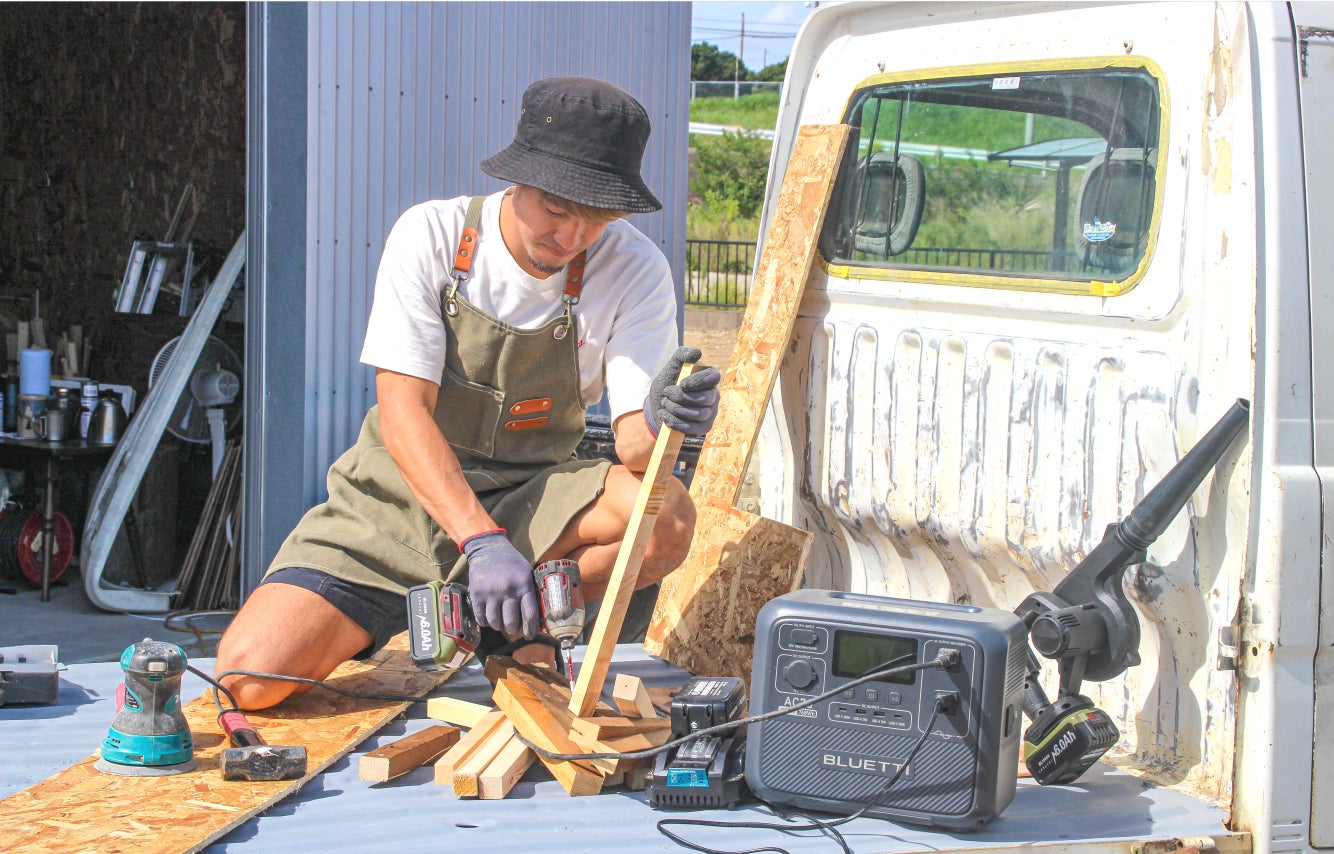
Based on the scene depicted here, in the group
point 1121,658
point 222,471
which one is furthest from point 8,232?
point 1121,658

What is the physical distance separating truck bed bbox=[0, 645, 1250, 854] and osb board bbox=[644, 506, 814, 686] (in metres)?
0.77

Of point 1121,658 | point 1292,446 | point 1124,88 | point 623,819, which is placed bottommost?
point 623,819

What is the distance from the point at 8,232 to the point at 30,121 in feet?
2.39

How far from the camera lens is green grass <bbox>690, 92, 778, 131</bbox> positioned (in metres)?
35.2

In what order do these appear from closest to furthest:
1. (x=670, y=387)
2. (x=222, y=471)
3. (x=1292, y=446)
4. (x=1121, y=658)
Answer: (x=1292, y=446), (x=1121, y=658), (x=670, y=387), (x=222, y=471)

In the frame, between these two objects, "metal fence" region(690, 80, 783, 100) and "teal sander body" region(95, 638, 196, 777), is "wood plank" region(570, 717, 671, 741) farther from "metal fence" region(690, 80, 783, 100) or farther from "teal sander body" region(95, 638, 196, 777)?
"metal fence" region(690, 80, 783, 100)

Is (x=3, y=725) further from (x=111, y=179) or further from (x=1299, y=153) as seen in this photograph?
(x=111, y=179)

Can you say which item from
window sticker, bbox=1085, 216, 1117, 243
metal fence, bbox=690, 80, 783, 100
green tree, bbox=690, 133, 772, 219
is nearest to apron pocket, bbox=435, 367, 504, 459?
window sticker, bbox=1085, 216, 1117, 243

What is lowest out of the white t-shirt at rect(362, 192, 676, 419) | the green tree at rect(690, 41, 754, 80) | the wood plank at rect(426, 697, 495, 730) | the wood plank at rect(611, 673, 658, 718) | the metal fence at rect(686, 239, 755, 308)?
the wood plank at rect(426, 697, 495, 730)

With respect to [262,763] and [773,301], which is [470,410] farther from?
[262,763]

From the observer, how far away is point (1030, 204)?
2.57 metres

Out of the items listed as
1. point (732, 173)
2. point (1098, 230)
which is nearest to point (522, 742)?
point (1098, 230)

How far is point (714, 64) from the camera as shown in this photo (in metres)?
48.5

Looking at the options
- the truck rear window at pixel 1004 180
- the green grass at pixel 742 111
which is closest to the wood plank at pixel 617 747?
the truck rear window at pixel 1004 180
